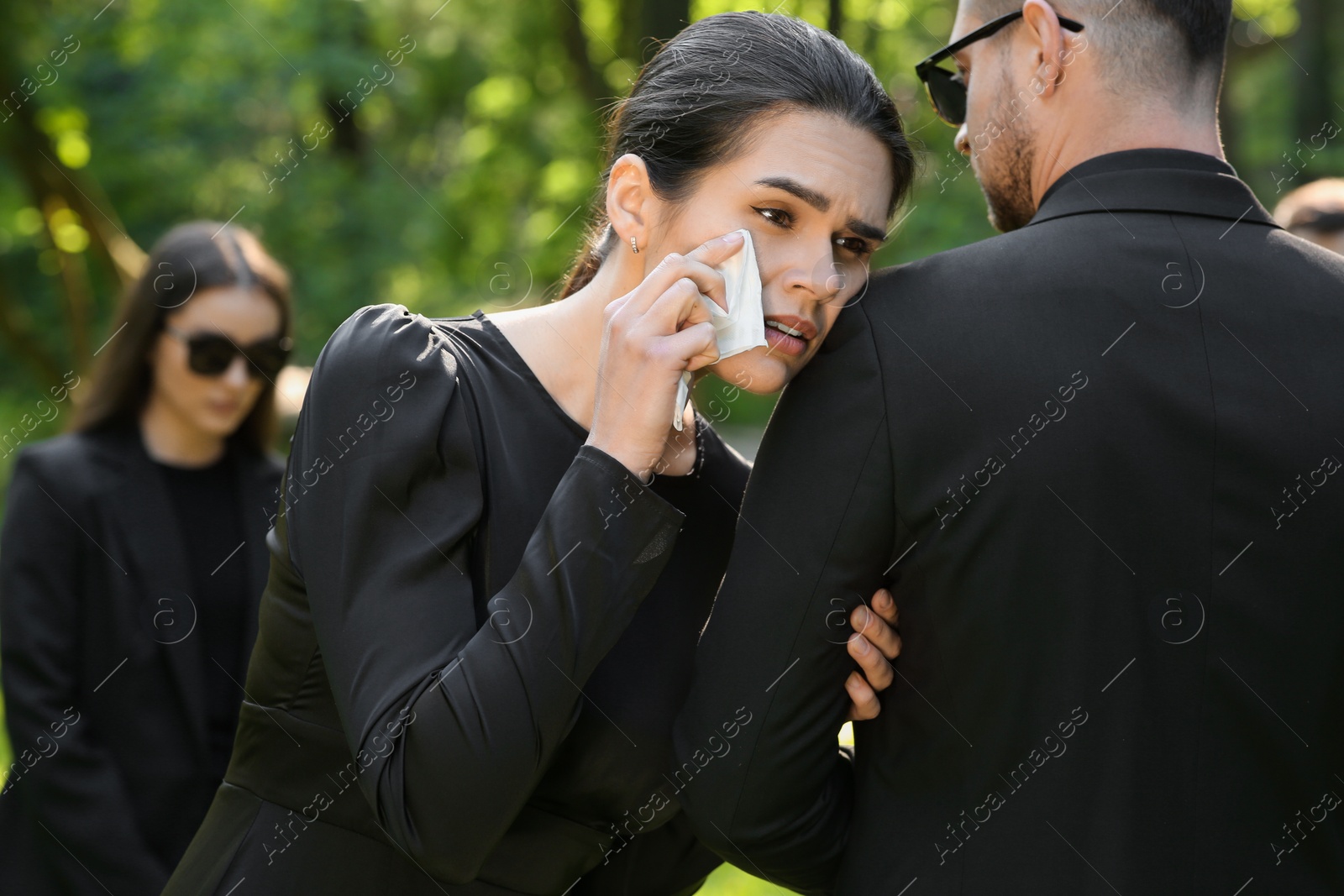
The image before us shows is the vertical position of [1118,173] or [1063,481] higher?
[1118,173]

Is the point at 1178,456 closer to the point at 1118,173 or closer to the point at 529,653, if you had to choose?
the point at 1118,173

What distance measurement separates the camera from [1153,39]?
1870 mm

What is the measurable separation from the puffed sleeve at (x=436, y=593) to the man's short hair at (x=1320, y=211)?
379cm

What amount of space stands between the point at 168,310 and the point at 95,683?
112 centimetres

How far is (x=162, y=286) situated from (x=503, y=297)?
1179cm

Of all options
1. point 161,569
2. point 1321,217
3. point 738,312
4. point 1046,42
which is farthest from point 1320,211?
point 161,569

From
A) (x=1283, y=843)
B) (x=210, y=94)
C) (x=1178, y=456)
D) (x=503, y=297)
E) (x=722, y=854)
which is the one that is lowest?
(x=503, y=297)

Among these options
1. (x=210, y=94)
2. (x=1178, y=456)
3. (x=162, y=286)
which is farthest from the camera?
(x=210, y=94)

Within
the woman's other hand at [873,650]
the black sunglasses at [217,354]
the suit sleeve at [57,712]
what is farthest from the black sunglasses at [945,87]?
the suit sleeve at [57,712]

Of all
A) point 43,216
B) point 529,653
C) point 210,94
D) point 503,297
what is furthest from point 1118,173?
point 503,297

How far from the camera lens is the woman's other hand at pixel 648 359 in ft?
5.88

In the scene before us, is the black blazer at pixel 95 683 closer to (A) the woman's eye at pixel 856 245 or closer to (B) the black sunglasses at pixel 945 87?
(A) the woman's eye at pixel 856 245

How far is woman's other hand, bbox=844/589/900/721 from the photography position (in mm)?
1792

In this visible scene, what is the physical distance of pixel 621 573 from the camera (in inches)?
71.1
